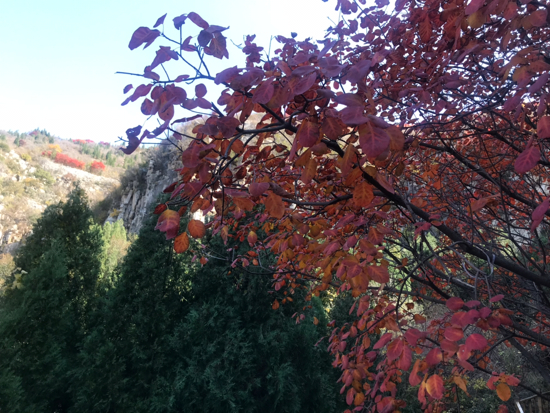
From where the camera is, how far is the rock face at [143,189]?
18531mm

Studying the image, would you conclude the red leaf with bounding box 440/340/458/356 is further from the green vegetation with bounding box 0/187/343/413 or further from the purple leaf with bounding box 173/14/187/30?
the green vegetation with bounding box 0/187/343/413

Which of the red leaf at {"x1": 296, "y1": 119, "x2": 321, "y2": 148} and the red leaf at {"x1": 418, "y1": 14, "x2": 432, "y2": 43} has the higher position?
the red leaf at {"x1": 418, "y1": 14, "x2": 432, "y2": 43}

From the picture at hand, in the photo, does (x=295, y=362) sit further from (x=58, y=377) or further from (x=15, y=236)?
(x=15, y=236)

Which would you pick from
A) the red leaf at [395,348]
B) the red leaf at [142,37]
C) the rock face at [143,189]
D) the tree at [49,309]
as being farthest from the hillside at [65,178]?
the red leaf at [395,348]

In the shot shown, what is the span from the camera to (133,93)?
1.04 meters

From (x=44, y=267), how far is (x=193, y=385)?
13.9ft

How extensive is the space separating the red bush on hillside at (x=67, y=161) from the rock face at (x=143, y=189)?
40.5m

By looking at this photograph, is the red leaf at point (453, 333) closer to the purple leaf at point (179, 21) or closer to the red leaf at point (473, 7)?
the red leaf at point (473, 7)

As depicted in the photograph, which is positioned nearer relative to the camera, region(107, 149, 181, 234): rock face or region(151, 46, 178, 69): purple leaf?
region(151, 46, 178, 69): purple leaf

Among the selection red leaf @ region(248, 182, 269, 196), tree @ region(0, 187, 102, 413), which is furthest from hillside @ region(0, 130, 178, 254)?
red leaf @ region(248, 182, 269, 196)

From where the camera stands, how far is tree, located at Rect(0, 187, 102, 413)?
523 centimetres

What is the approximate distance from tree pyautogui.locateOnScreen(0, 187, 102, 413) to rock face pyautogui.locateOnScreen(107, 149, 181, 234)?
9.42m

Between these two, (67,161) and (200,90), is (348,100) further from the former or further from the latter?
(67,161)

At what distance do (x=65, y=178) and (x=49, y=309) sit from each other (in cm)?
5544
